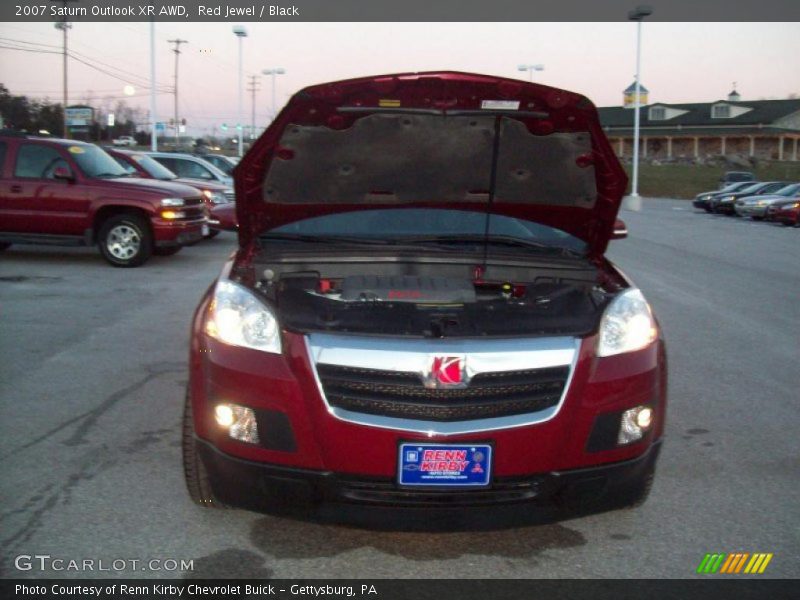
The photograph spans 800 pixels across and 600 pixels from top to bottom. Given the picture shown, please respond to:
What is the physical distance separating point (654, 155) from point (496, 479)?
285 feet

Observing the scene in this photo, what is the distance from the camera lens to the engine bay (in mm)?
3586

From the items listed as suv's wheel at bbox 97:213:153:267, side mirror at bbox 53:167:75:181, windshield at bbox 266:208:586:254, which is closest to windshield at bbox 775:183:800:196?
suv's wheel at bbox 97:213:153:267

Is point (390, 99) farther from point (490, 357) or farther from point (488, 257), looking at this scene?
point (490, 357)

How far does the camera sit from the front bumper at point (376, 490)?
334cm

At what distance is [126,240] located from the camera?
13125 millimetres

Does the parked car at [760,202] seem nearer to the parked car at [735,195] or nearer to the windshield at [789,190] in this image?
the windshield at [789,190]

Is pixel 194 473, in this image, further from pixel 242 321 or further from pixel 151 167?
pixel 151 167

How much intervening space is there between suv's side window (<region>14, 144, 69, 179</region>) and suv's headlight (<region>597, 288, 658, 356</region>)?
36.6 ft

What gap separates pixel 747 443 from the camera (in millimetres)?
5156

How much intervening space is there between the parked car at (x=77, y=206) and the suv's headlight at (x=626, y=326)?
10.3 m

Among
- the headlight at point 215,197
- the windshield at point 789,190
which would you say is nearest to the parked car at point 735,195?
the windshield at point 789,190

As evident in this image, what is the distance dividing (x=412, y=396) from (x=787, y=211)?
26.3 metres

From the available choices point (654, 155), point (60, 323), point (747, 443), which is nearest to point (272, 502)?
point (747, 443)

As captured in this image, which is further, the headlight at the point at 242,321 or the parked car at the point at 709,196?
the parked car at the point at 709,196
